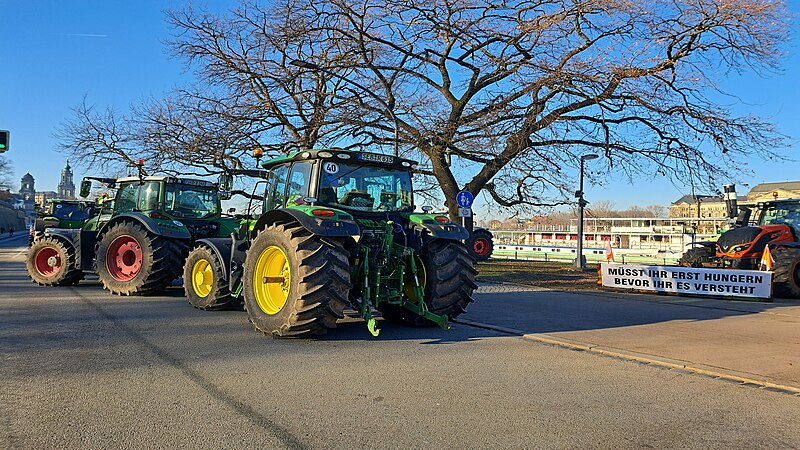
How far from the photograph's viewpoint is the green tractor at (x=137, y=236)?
11.4 metres

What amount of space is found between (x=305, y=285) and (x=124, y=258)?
6907mm

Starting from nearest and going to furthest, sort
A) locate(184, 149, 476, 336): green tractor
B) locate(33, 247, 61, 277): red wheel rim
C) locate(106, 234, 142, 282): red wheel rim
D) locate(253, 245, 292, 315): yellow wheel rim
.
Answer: locate(184, 149, 476, 336): green tractor, locate(253, 245, 292, 315): yellow wheel rim, locate(106, 234, 142, 282): red wheel rim, locate(33, 247, 61, 277): red wheel rim

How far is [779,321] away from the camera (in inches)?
402

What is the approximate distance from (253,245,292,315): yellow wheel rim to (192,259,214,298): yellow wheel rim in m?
2.45

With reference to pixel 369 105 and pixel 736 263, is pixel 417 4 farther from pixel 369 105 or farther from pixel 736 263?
pixel 736 263

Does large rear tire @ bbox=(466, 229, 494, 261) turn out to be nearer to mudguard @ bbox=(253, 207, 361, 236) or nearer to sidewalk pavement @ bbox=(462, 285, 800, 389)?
sidewalk pavement @ bbox=(462, 285, 800, 389)

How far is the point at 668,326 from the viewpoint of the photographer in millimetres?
9289

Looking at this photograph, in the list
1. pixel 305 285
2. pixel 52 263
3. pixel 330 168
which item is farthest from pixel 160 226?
pixel 305 285

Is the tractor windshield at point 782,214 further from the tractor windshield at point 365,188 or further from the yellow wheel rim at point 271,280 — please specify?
the yellow wheel rim at point 271,280

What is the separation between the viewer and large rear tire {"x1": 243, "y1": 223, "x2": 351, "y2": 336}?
6848 mm

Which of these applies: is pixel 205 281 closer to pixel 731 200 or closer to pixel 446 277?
pixel 446 277

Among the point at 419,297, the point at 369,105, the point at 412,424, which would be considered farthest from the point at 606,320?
the point at 369,105

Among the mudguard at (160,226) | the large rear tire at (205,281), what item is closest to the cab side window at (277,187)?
the large rear tire at (205,281)

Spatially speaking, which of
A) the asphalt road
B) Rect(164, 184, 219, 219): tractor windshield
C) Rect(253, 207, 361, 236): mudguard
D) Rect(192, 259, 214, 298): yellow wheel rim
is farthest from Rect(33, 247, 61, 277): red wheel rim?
Rect(253, 207, 361, 236): mudguard
